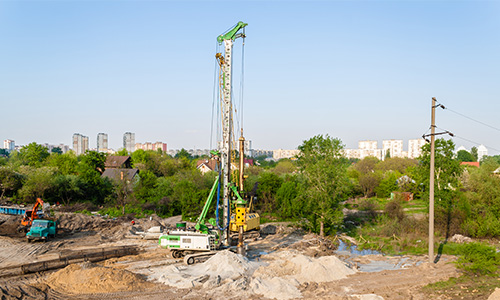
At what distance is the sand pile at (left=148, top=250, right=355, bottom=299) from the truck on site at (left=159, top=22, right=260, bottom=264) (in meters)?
1.78

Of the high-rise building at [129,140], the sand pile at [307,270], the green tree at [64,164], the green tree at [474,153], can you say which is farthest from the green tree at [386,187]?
the high-rise building at [129,140]

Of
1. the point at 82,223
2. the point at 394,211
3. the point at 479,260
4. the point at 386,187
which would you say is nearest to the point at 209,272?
the point at 479,260

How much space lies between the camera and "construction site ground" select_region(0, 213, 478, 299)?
53.5 feet

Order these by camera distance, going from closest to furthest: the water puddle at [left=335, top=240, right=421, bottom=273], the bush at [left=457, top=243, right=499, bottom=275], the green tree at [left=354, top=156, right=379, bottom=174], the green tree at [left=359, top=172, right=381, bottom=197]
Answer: the bush at [left=457, top=243, right=499, bottom=275]
the water puddle at [left=335, top=240, right=421, bottom=273]
the green tree at [left=359, top=172, right=381, bottom=197]
the green tree at [left=354, top=156, right=379, bottom=174]

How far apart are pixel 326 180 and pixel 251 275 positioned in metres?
12.9

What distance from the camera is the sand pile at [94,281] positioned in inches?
643

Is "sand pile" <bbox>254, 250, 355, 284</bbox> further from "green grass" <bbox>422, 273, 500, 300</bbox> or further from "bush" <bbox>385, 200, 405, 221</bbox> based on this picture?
"bush" <bbox>385, 200, 405, 221</bbox>

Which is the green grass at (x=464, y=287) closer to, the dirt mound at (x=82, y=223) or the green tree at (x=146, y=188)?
the dirt mound at (x=82, y=223)

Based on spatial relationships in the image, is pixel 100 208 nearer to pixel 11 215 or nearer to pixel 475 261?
pixel 11 215

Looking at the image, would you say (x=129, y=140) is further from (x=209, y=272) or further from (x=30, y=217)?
(x=209, y=272)

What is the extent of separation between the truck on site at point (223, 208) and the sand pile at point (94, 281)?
4409 millimetres

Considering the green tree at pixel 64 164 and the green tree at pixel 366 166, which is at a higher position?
the green tree at pixel 64 164

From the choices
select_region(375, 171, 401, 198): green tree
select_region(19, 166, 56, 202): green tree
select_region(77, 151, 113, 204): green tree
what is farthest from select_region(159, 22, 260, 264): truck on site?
select_region(375, 171, 401, 198): green tree

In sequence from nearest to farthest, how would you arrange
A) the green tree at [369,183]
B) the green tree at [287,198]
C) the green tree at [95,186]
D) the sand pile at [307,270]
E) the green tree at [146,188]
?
the sand pile at [307,270]
the green tree at [287,198]
the green tree at [146,188]
the green tree at [95,186]
the green tree at [369,183]
